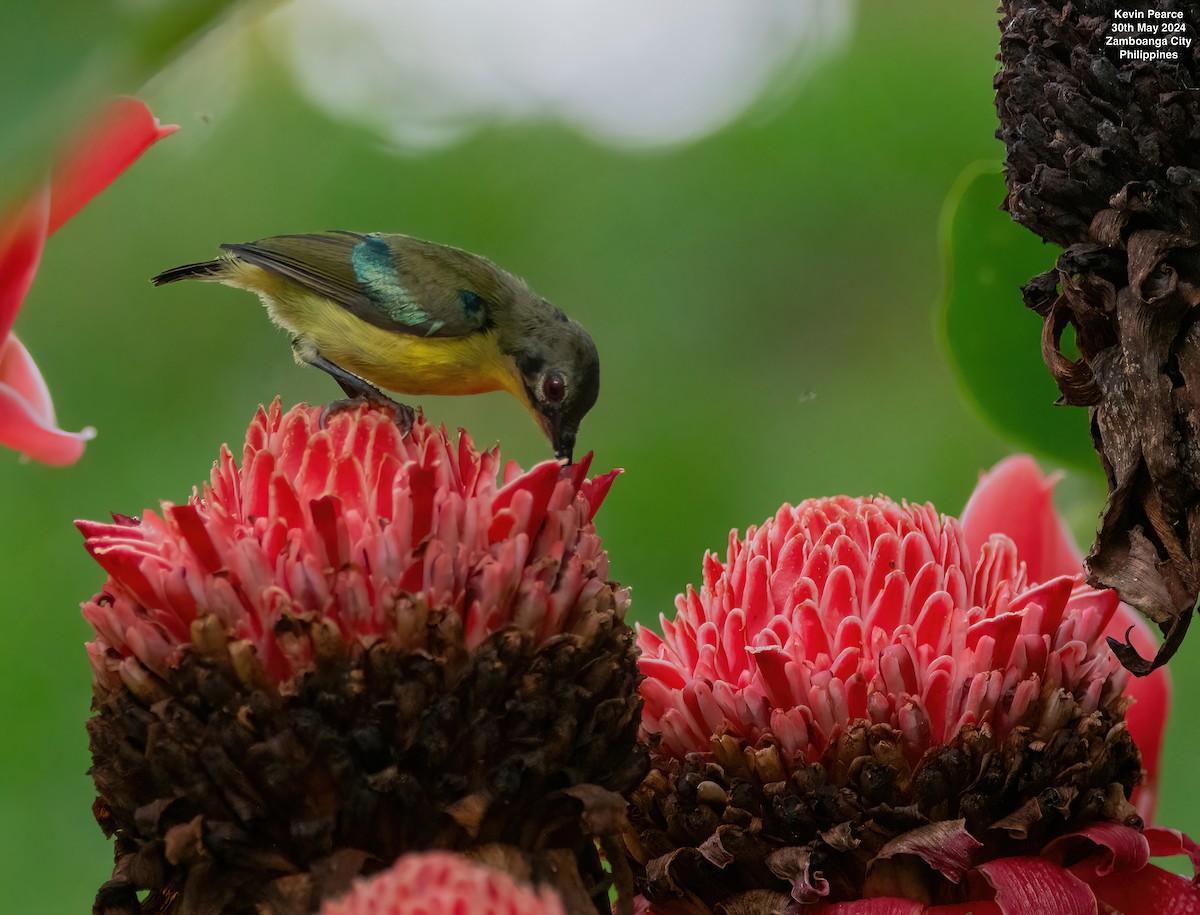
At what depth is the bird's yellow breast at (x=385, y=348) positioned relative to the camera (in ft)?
1.96

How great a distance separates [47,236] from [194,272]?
0.22 m

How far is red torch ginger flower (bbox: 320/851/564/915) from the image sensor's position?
29 cm

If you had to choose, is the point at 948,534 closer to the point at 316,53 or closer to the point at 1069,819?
the point at 1069,819

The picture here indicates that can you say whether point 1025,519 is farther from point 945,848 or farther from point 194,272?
point 194,272

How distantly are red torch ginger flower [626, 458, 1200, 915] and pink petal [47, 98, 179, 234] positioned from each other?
240 mm

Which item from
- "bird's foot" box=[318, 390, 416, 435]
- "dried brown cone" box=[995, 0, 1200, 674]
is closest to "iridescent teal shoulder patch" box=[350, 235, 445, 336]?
"bird's foot" box=[318, 390, 416, 435]

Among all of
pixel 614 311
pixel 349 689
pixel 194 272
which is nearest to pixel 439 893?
pixel 349 689

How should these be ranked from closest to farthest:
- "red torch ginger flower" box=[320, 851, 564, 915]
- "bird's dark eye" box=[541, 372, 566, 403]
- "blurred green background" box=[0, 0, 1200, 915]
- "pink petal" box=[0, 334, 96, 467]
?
"red torch ginger flower" box=[320, 851, 564, 915] < "pink petal" box=[0, 334, 96, 467] < "bird's dark eye" box=[541, 372, 566, 403] < "blurred green background" box=[0, 0, 1200, 915]

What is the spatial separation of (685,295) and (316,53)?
0.53 metres

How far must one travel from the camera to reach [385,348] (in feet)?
1.98

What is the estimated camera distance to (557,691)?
1.21 feet

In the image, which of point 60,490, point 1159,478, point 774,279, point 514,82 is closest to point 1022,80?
point 1159,478

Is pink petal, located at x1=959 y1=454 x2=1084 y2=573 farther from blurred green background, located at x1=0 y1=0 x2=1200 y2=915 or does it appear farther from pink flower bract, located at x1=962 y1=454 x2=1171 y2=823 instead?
blurred green background, located at x1=0 y1=0 x2=1200 y2=915

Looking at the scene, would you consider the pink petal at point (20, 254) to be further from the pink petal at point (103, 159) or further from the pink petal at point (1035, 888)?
the pink petal at point (1035, 888)
